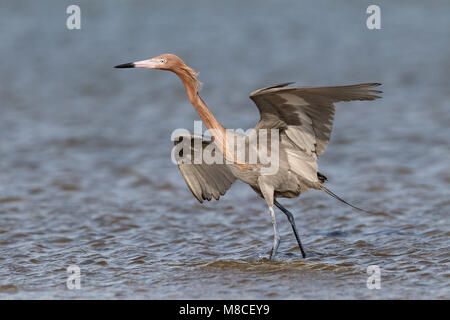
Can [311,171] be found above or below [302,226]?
above

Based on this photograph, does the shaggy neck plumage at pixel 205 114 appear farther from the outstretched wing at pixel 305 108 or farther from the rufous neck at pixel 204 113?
the outstretched wing at pixel 305 108

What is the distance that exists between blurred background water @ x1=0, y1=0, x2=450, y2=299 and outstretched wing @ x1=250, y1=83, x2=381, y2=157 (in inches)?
48.5

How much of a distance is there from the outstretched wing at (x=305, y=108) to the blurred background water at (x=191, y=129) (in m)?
1.23

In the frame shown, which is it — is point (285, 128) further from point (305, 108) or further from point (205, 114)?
point (205, 114)

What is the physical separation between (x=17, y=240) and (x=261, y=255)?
273 centimetres

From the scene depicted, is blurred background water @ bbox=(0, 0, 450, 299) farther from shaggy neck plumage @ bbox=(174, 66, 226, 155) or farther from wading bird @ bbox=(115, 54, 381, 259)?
shaggy neck plumage @ bbox=(174, 66, 226, 155)

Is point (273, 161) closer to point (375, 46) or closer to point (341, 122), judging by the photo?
point (341, 122)

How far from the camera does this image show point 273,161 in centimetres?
718

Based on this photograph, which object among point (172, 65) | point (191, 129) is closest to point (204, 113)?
point (172, 65)

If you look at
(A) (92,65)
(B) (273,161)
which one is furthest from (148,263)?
(A) (92,65)

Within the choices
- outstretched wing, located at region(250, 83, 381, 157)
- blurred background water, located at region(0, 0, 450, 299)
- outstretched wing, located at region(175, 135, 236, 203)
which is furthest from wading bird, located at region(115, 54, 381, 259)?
blurred background water, located at region(0, 0, 450, 299)

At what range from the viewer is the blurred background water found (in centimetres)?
686

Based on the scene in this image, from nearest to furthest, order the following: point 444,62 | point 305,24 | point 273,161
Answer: point 273,161
point 444,62
point 305,24
